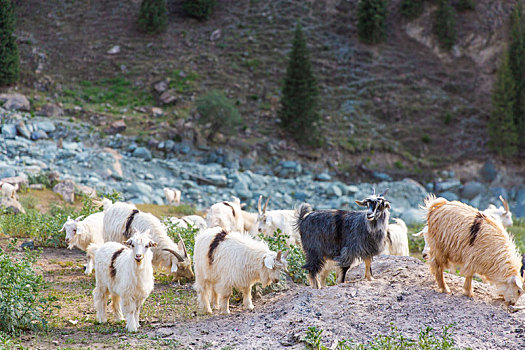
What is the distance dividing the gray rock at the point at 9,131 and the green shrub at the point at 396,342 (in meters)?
24.8

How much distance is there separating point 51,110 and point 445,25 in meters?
27.4

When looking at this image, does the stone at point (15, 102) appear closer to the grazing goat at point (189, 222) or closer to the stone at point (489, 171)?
the grazing goat at point (189, 222)

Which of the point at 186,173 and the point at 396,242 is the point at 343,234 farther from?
the point at 186,173

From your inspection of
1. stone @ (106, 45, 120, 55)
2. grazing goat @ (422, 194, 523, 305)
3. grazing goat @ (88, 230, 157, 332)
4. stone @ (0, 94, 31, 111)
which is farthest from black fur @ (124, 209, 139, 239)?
stone @ (106, 45, 120, 55)

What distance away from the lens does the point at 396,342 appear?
7.23 meters

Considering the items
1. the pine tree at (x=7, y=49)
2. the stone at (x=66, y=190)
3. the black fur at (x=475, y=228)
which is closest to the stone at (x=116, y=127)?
the pine tree at (x=7, y=49)

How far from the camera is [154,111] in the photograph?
33.6 meters

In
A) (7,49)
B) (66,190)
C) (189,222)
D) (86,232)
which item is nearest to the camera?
(86,232)

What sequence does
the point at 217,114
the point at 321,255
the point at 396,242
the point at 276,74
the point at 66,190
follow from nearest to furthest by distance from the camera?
the point at 321,255 → the point at 396,242 → the point at 66,190 → the point at 217,114 → the point at 276,74

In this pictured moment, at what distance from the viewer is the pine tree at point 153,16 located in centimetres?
4003

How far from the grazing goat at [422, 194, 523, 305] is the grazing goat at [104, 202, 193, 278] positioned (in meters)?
4.81

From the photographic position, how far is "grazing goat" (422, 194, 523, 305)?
8.26 metres

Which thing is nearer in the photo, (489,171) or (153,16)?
(489,171)

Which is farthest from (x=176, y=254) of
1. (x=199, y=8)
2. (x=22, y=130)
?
(x=199, y=8)
